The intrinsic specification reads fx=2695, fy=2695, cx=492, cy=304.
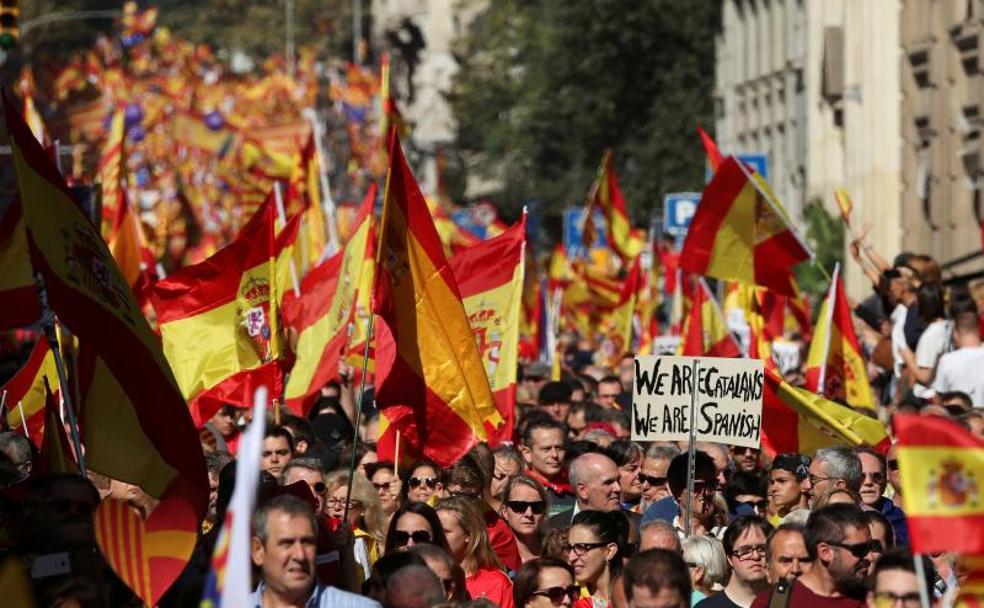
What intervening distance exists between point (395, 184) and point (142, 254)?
926cm

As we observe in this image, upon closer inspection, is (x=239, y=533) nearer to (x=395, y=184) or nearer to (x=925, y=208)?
(x=395, y=184)

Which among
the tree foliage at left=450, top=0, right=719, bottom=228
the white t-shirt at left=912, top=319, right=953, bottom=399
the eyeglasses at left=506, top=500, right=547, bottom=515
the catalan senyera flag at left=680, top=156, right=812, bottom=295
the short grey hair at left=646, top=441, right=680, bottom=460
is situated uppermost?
the tree foliage at left=450, top=0, right=719, bottom=228

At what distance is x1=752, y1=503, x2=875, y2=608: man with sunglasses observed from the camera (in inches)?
347

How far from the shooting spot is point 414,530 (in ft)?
32.8

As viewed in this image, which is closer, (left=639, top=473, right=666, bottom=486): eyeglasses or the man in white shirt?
(left=639, top=473, right=666, bottom=486): eyeglasses

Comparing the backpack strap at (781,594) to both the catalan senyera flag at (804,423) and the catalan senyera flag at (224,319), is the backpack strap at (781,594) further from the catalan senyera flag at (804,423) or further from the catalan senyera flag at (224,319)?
the catalan senyera flag at (224,319)

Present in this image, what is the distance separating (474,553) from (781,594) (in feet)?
6.31

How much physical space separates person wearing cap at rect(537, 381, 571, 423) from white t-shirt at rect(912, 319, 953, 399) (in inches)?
95.1

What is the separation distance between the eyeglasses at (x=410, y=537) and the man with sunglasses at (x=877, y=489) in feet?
8.51

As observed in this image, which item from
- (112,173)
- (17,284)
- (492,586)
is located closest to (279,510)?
(492,586)

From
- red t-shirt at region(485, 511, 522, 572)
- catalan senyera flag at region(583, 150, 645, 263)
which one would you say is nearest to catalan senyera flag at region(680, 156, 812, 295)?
red t-shirt at region(485, 511, 522, 572)

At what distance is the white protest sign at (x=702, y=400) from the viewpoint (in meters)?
12.3

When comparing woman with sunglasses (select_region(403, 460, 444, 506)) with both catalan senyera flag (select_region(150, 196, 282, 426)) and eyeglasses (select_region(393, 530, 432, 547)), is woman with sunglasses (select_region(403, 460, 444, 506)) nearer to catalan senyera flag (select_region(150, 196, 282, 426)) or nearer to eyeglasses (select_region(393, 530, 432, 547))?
catalan senyera flag (select_region(150, 196, 282, 426))

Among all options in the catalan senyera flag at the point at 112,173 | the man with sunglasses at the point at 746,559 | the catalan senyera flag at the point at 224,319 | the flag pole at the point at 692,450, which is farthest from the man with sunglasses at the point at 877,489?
the catalan senyera flag at the point at 112,173
